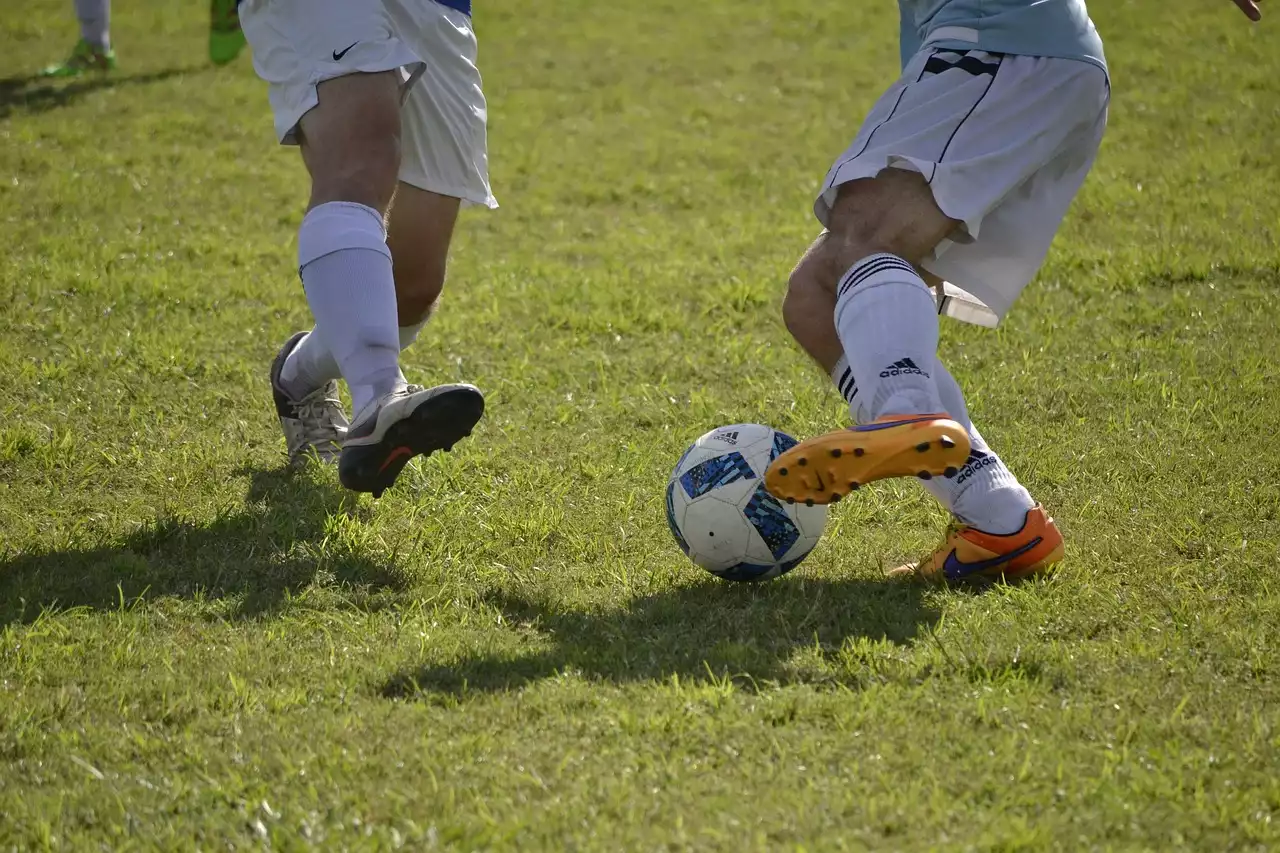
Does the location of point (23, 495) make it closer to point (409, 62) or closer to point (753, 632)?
point (409, 62)

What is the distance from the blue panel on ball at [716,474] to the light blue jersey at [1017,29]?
3.80 ft

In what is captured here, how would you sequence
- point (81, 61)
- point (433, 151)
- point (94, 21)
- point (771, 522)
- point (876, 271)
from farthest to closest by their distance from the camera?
1. point (81, 61)
2. point (94, 21)
3. point (433, 151)
4. point (771, 522)
5. point (876, 271)

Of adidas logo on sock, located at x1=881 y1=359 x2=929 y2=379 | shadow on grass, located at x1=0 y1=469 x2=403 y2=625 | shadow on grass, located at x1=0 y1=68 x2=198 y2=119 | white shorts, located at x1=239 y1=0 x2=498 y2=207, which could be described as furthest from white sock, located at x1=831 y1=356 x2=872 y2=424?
shadow on grass, located at x1=0 y1=68 x2=198 y2=119

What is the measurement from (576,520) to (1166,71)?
8190 millimetres

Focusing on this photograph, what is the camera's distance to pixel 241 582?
11.7 ft

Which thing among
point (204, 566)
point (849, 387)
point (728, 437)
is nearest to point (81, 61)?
point (204, 566)

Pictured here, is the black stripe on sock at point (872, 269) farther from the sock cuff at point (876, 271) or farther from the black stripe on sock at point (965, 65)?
the black stripe on sock at point (965, 65)

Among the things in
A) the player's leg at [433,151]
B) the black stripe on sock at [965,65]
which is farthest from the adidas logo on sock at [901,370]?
the player's leg at [433,151]

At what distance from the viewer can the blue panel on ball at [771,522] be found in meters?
3.37

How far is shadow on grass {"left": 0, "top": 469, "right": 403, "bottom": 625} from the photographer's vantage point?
3445 millimetres

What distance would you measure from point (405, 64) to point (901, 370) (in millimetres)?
1538

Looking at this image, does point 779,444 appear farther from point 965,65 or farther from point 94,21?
point 94,21

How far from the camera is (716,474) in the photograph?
11.4ft

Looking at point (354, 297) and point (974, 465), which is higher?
point (354, 297)
